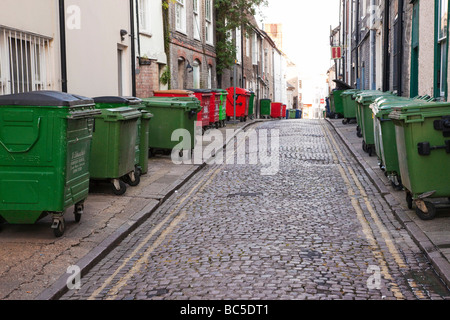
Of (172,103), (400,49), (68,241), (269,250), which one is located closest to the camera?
(269,250)

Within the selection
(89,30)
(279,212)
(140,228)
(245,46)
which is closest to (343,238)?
(279,212)

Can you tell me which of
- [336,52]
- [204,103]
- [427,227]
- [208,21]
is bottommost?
[427,227]

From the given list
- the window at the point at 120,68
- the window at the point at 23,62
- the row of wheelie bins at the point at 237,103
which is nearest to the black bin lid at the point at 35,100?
the window at the point at 23,62

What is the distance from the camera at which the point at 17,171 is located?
664 cm

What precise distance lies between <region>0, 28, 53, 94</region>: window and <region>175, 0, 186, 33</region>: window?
11.7m

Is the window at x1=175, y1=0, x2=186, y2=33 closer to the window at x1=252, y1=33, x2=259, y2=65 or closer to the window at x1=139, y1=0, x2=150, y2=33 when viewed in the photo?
the window at x1=139, y1=0, x2=150, y2=33

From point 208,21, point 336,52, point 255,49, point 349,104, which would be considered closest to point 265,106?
point 255,49

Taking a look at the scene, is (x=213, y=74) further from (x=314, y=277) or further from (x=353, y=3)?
(x=314, y=277)

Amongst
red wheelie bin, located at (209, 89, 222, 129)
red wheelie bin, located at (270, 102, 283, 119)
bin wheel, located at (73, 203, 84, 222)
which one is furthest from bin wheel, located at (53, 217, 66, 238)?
red wheelie bin, located at (270, 102, 283, 119)

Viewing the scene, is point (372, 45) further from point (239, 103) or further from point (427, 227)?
point (427, 227)

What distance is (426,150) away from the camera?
7.27 m

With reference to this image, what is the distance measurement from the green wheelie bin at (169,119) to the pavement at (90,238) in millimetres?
2801

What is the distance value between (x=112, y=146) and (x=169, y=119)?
4077 mm
